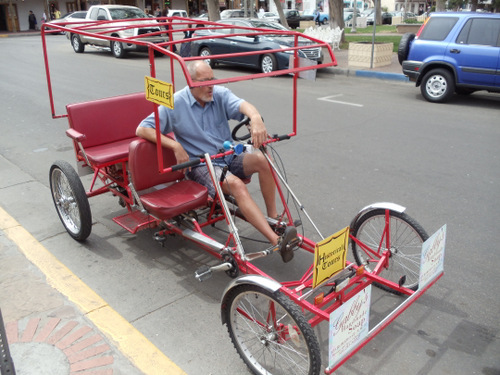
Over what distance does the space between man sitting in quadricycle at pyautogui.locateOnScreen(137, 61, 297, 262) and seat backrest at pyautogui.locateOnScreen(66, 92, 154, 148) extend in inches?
49.7

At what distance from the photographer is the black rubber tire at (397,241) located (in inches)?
138

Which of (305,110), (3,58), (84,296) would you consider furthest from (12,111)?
(3,58)

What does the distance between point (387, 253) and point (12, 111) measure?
8.84 metres

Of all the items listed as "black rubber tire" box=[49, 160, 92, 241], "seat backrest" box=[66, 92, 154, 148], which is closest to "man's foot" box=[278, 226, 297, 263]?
"black rubber tire" box=[49, 160, 92, 241]

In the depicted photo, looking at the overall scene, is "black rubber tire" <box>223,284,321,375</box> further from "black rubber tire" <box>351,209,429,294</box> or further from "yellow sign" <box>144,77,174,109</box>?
"yellow sign" <box>144,77,174,109</box>

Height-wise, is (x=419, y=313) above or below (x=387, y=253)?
below

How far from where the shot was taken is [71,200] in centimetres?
445

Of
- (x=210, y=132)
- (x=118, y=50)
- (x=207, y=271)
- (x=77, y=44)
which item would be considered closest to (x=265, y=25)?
(x=118, y=50)

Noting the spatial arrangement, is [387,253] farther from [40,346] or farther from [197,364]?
[40,346]

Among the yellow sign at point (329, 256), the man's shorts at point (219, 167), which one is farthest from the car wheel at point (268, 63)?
the yellow sign at point (329, 256)

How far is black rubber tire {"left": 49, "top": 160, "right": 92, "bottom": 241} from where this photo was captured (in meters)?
4.22

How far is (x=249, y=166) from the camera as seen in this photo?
3959 millimetres

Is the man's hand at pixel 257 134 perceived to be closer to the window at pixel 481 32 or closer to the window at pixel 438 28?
the window at pixel 481 32

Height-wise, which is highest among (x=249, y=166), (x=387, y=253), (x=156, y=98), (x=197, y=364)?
(x=156, y=98)
